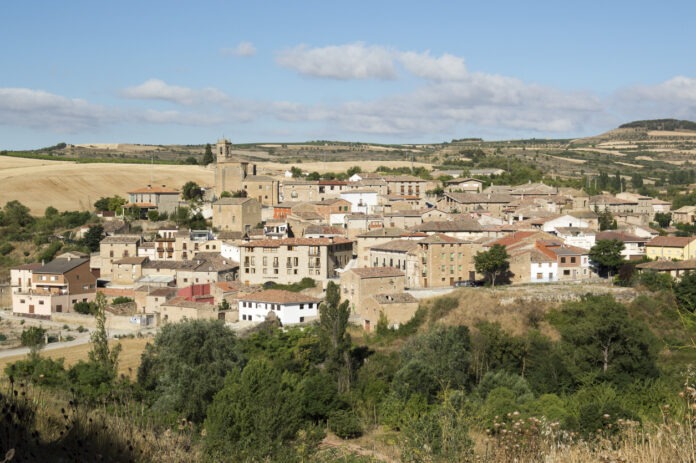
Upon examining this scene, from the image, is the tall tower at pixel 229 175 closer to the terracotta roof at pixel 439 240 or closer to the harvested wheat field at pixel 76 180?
the harvested wheat field at pixel 76 180

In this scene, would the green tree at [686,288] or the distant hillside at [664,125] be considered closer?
the green tree at [686,288]

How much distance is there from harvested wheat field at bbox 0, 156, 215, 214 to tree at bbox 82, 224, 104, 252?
17695 mm

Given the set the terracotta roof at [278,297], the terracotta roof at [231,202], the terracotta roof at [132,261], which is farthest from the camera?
the terracotta roof at [231,202]

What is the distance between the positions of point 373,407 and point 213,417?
27.7 feet

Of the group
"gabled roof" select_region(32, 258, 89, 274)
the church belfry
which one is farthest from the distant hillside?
"gabled roof" select_region(32, 258, 89, 274)

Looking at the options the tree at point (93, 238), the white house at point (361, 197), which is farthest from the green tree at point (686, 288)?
the tree at point (93, 238)

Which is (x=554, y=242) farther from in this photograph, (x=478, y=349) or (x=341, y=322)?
(x=341, y=322)

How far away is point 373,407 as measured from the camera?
24.1 metres

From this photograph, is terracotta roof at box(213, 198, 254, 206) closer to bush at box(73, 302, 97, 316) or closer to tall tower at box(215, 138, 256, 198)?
tall tower at box(215, 138, 256, 198)

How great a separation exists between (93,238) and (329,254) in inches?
722

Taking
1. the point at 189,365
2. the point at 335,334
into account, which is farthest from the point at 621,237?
the point at 189,365

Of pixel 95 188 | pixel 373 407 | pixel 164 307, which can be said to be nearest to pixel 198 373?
pixel 373 407

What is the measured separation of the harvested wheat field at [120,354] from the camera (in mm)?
30808

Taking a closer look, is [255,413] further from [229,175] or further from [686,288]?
[229,175]
